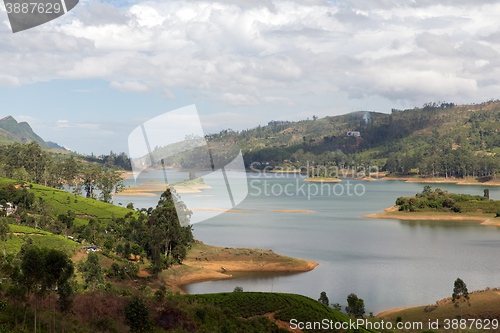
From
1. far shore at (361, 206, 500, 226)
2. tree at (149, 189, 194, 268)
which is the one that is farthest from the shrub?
tree at (149, 189, 194, 268)

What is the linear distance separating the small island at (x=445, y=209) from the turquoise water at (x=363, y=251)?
279 centimetres

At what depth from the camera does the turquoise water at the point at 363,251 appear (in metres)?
26.7

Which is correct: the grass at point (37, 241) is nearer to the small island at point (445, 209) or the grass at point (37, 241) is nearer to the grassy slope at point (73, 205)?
the grassy slope at point (73, 205)

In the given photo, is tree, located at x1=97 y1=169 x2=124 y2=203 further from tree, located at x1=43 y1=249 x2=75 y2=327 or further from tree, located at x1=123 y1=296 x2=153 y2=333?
tree, located at x1=43 y1=249 x2=75 y2=327

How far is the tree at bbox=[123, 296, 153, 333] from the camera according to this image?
54.0 ft

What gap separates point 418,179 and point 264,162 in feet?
213

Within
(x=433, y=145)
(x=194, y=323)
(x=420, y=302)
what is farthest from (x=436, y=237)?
(x=433, y=145)

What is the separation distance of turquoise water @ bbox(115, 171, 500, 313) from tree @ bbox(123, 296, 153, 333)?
33.0ft

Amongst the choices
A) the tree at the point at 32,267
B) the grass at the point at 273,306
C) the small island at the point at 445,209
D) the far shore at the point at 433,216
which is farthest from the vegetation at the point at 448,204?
the tree at the point at 32,267

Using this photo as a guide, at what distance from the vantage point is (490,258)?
3434cm

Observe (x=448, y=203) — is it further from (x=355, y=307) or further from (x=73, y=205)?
(x=73, y=205)

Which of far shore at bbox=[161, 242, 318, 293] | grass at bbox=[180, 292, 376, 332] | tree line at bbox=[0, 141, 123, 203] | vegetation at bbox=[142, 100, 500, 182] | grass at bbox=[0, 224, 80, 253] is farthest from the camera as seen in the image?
vegetation at bbox=[142, 100, 500, 182]

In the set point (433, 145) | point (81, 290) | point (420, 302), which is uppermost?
point (433, 145)

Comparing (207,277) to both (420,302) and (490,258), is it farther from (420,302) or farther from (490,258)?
(490,258)
